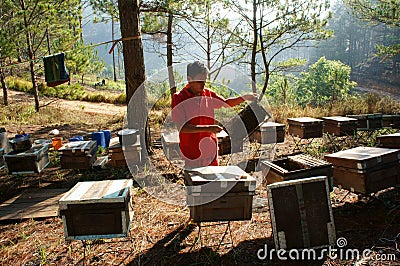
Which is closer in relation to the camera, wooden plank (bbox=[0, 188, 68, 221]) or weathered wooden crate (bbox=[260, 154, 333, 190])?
weathered wooden crate (bbox=[260, 154, 333, 190])

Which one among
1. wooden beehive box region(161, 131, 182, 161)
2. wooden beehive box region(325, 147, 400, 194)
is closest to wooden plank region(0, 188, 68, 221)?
wooden beehive box region(161, 131, 182, 161)

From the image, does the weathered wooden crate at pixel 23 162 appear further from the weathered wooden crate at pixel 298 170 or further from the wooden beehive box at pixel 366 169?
the wooden beehive box at pixel 366 169

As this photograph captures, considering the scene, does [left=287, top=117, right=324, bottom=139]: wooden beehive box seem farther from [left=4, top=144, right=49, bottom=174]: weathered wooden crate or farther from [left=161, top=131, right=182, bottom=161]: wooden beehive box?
[left=4, top=144, right=49, bottom=174]: weathered wooden crate

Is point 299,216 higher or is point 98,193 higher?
point 98,193

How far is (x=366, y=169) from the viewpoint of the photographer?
11.2ft

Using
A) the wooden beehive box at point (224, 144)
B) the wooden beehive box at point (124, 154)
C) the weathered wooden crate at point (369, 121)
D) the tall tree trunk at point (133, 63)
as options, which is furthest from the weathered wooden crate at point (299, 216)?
the weathered wooden crate at point (369, 121)

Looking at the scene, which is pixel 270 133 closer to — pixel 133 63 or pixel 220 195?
pixel 133 63

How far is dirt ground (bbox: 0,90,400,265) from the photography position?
2.99 metres

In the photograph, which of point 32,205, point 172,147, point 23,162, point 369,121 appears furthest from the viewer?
point 369,121

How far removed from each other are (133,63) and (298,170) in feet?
13.0

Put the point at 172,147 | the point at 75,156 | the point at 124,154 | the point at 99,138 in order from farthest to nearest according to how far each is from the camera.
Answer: the point at 99,138 → the point at 124,154 → the point at 75,156 → the point at 172,147

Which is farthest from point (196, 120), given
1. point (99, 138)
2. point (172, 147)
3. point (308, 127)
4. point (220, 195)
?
point (99, 138)

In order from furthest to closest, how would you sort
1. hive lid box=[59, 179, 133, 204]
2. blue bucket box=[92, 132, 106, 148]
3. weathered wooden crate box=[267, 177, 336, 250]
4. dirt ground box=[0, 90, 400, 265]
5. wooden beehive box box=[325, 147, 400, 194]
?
blue bucket box=[92, 132, 106, 148]
wooden beehive box box=[325, 147, 400, 194]
dirt ground box=[0, 90, 400, 265]
weathered wooden crate box=[267, 177, 336, 250]
hive lid box=[59, 179, 133, 204]

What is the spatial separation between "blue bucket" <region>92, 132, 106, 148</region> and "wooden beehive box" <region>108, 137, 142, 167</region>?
4.91 feet
